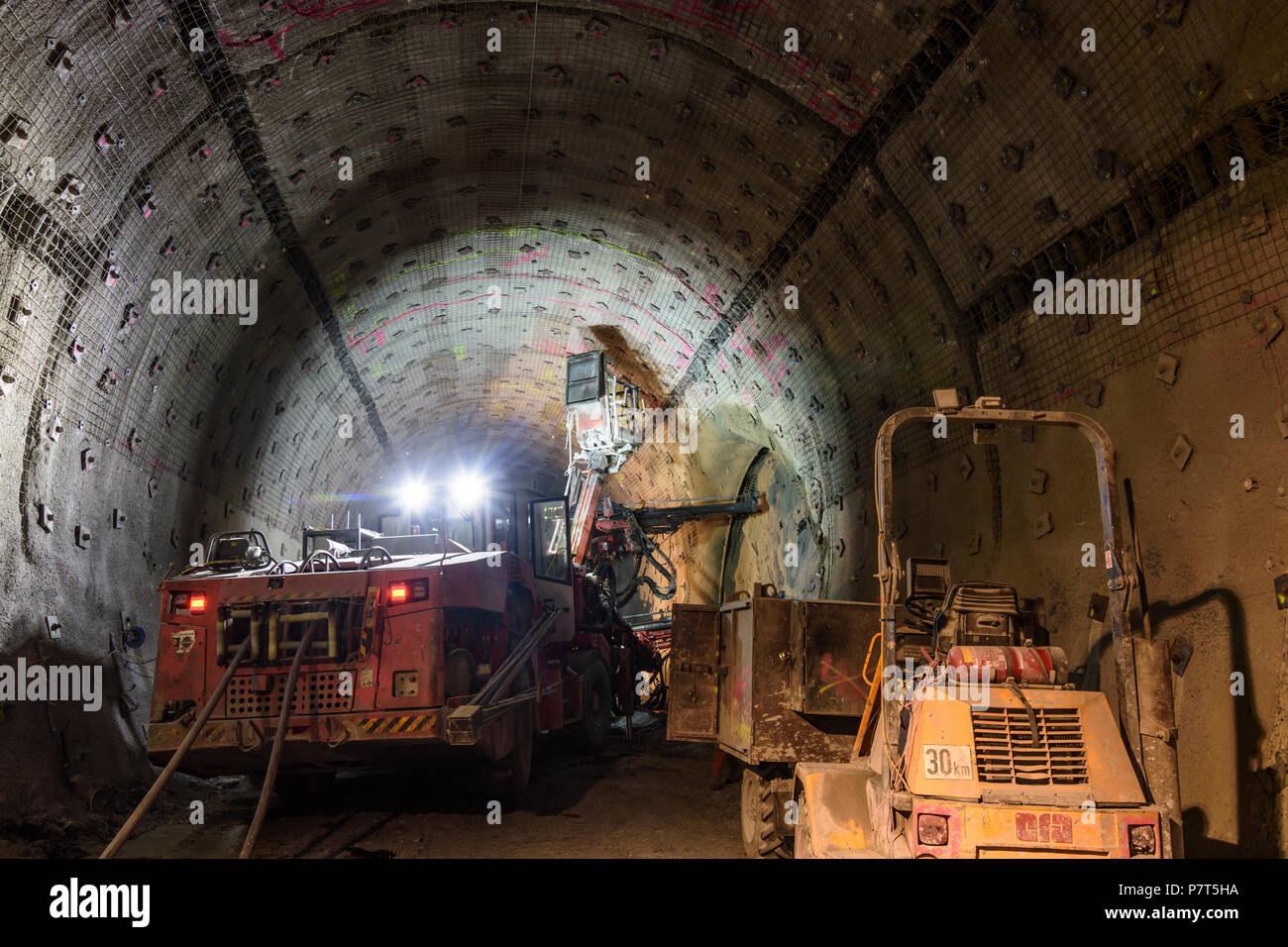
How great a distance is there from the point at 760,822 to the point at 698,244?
614 cm

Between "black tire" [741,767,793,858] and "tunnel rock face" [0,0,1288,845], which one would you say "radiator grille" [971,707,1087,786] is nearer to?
"tunnel rock face" [0,0,1288,845]

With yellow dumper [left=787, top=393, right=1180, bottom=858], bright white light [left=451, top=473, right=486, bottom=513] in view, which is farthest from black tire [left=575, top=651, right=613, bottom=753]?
yellow dumper [left=787, top=393, right=1180, bottom=858]

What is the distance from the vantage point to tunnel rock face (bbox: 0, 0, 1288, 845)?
512 cm

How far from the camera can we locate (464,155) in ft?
29.8

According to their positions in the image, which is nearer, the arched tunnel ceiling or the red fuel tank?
the red fuel tank

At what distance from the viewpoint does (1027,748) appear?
13.1 ft

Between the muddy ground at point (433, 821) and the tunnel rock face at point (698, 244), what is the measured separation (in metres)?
0.65

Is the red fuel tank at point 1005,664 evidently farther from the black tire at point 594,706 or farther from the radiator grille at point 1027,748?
the black tire at point 594,706

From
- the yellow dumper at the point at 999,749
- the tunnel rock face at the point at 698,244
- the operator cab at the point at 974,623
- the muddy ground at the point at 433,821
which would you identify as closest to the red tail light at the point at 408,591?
the muddy ground at the point at 433,821

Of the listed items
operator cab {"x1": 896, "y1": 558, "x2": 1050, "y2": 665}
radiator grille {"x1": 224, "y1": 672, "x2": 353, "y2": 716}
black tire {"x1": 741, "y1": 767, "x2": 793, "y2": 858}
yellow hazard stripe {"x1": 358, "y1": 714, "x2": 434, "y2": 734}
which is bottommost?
black tire {"x1": 741, "y1": 767, "x2": 793, "y2": 858}

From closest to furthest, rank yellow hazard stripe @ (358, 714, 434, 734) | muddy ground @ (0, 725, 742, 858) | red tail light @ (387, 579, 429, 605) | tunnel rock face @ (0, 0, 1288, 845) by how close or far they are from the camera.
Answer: tunnel rock face @ (0, 0, 1288, 845) → muddy ground @ (0, 725, 742, 858) → yellow hazard stripe @ (358, 714, 434, 734) → red tail light @ (387, 579, 429, 605)

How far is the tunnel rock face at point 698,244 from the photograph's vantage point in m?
5.12

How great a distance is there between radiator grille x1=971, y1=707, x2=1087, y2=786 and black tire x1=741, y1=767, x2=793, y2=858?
224cm

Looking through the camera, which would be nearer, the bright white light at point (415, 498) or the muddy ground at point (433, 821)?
the muddy ground at point (433, 821)
